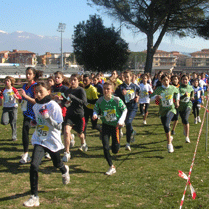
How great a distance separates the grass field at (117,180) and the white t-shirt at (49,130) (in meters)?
0.84

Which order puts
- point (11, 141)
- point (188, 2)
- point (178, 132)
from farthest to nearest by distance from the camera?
point (188, 2) < point (178, 132) < point (11, 141)

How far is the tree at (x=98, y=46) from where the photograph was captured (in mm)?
38375

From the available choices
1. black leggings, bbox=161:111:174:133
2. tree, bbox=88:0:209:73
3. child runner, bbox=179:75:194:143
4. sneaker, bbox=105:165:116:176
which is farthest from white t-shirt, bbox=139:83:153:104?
tree, bbox=88:0:209:73

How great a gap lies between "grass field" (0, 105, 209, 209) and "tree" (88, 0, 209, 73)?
21968mm

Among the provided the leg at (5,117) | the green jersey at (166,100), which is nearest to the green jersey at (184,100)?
the green jersey at (166,100)

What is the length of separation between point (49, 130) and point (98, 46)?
35110mm

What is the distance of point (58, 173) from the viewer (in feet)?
18.6

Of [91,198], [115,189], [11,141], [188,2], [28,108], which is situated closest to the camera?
[91,198]

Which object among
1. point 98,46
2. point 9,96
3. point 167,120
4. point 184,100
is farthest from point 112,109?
point 98,46

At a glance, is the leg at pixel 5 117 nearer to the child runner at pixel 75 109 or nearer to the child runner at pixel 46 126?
the child runner at pixel 75 109

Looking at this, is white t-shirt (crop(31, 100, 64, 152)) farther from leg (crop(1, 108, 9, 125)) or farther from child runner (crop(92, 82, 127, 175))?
leg (crop(1, 108, 9, 125))

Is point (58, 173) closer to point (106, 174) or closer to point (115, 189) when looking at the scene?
point (106, 174)

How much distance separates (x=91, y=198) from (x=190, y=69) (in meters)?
104

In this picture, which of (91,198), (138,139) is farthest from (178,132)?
(91,198)
